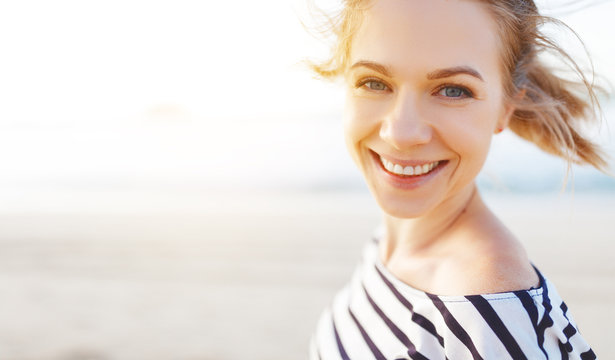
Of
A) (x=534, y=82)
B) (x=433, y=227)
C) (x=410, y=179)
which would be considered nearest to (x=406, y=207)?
(x=410, y=179)

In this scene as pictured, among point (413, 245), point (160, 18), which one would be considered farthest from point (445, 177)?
point (160, 18)

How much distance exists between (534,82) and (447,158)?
48 centimetres

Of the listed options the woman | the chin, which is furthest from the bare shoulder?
the chin

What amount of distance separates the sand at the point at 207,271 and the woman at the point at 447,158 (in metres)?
0.89

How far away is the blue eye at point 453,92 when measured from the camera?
51.8 inches

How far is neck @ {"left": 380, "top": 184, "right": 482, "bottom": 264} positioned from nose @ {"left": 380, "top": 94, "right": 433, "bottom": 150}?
0.35 meters

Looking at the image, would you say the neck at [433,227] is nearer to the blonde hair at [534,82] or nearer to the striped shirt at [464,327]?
the striped shirt at [464,327]

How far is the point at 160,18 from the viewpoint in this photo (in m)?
14.9

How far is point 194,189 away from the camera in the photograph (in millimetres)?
8977

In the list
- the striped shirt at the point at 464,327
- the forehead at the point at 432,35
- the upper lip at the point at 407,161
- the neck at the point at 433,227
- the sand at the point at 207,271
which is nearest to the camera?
the striped shirt at the point at 464,327

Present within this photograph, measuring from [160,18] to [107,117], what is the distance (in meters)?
3.44

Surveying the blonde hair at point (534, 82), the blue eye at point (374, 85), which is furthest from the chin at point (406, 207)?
the blonde hair at point (534, 82)

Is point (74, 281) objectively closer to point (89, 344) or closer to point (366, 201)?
point (89, 344)

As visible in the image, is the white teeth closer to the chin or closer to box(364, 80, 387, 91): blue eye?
the chin
